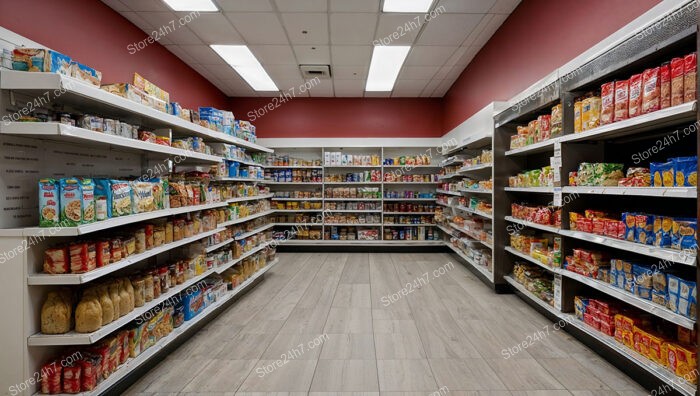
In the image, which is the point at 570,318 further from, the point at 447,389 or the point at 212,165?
the point at 212,165

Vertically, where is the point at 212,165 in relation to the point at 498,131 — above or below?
below

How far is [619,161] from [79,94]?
431 cm

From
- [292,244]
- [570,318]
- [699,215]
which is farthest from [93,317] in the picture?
[292,244]

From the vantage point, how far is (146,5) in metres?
4.14

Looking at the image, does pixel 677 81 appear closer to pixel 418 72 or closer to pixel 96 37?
pixel 418 72

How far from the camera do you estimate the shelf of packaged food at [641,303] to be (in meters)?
1.94

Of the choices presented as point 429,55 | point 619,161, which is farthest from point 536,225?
point 429,55

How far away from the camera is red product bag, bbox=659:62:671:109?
80.1 inches

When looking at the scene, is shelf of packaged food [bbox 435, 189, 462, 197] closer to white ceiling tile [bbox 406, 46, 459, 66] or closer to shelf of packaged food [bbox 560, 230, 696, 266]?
white ceiling tile [bbox 406, 46, 459, 66]

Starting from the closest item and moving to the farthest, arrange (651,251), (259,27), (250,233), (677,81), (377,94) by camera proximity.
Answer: (677,81) → (651,251) → (259,27) → (250,233) → (377,94)

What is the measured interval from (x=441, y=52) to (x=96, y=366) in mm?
5963

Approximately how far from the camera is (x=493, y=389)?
233cm

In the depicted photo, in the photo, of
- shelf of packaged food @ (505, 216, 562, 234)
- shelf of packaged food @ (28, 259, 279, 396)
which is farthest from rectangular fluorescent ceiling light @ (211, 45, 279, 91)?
shelf of packaged food @ (505, 216, 562, 234)

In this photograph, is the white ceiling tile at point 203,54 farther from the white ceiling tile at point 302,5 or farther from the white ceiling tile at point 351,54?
the white ceiling tile at point 351,54
